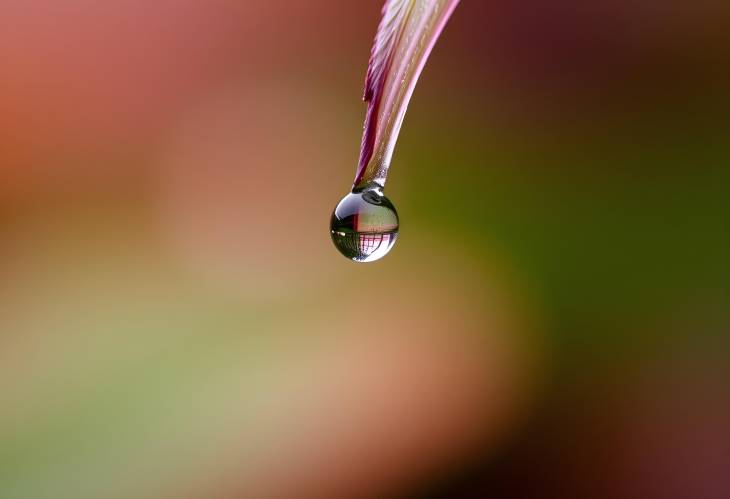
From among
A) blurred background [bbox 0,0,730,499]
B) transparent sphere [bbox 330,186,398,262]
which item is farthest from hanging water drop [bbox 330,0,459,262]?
blurred background [bbox 0,0,730,499]

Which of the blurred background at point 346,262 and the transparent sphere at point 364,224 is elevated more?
the blurred background at point 346,262

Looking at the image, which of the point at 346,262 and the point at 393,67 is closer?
the point at 393,67

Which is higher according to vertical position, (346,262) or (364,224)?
(346,262)

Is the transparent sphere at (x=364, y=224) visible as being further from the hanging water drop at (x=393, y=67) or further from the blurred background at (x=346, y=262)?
the blurred background at (x=346, y=262)

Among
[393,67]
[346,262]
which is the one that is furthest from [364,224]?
[346,262]

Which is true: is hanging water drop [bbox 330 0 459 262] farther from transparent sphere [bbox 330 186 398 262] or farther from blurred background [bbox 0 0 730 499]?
blurred background [bbox 0 0 730 499]

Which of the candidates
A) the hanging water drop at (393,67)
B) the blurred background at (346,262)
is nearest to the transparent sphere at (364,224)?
the hanging water drop at (393,67)

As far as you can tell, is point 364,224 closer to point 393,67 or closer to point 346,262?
point 393,67

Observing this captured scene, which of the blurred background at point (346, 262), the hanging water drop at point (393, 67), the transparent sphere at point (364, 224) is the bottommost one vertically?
the hanging water drop at point (393, 67)
